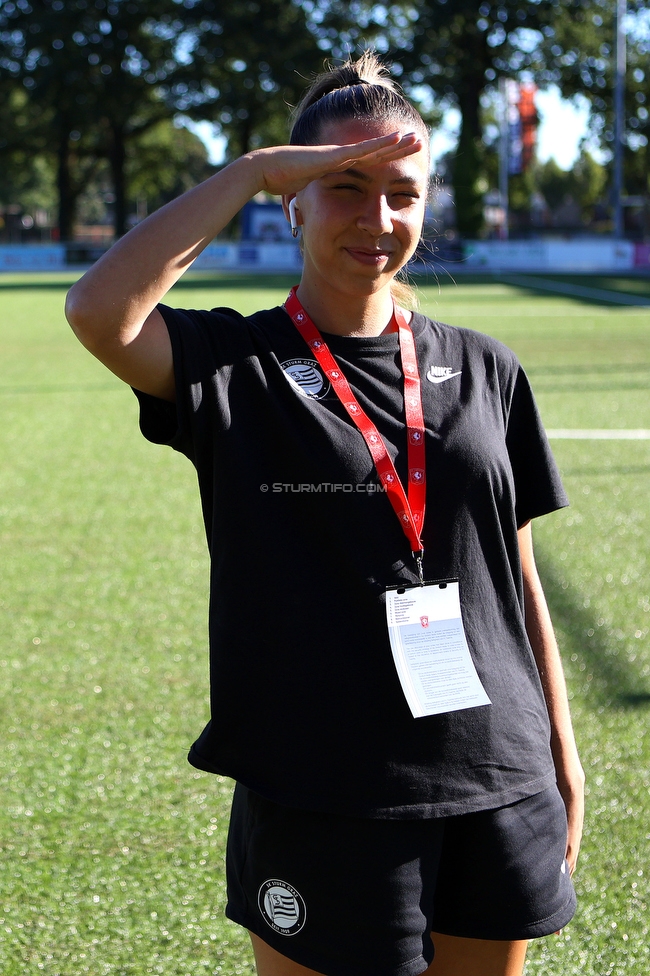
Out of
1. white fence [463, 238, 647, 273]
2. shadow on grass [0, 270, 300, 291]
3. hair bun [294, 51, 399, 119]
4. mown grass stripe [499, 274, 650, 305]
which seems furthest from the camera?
white fence [463, 238, 647, 273]

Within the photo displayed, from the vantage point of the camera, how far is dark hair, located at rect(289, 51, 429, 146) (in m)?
1.85

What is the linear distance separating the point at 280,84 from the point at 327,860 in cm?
5790

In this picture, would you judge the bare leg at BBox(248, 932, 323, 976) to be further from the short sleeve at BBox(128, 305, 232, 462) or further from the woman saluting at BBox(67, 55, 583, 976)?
the short sleeve at BBox(128, 305, 232, 462)

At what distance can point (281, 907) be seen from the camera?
1774mm

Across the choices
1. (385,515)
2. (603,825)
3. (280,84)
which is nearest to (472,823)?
(385,515)

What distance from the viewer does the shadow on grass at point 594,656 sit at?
429 cm

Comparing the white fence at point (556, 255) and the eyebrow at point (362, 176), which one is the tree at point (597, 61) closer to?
the white fence at point (556, 255)

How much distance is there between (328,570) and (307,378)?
0.33 metres

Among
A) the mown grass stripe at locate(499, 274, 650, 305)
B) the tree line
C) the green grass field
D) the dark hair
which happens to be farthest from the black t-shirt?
the tree line

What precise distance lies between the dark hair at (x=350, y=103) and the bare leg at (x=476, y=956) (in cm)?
142

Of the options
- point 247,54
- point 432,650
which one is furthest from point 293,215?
point 247,54

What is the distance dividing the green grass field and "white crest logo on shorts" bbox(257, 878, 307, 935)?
1.08 metres

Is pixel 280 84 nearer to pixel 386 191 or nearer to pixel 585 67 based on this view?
pixel 585 67

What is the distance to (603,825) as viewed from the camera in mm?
3393
